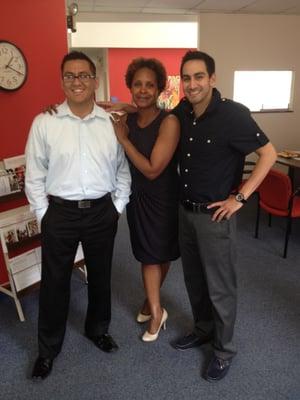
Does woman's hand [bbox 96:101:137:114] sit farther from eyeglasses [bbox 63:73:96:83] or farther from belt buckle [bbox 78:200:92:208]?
belt buckle [bbox 78:200:92:208]

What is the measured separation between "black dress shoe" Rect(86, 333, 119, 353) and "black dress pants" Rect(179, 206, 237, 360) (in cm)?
57

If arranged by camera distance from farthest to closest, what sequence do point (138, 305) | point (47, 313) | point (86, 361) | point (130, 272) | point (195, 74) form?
point (130, 272), point (138, 305), point (86, 361), point (47, 313), point (195, 74)

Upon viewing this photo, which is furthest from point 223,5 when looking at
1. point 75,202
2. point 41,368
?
point 41,368

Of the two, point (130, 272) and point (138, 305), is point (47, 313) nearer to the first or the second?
point (138, 305)

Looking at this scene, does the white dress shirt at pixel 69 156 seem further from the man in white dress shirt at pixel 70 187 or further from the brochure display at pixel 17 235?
the brochure display at pixel 17 235

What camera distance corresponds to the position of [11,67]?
8.08ft

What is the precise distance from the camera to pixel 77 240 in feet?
6.05

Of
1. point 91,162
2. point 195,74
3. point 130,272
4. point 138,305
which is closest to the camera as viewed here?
point 195,74

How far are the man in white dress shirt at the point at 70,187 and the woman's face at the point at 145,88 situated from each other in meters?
0.19

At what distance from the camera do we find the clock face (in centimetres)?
242

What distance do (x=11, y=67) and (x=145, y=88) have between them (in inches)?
46.2

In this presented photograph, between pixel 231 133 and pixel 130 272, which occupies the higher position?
pixel 231 133

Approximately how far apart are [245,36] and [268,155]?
431 cm

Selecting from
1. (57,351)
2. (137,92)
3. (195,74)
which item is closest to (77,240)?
(57,351)
